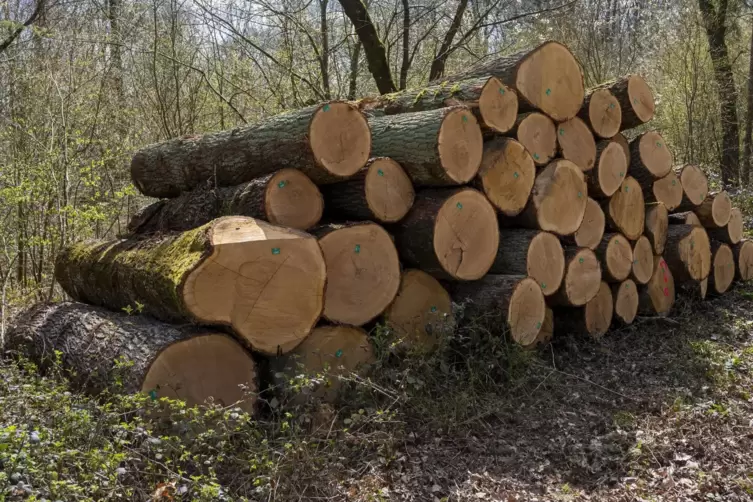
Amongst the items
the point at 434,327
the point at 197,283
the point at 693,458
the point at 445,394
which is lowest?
the point at 693,458

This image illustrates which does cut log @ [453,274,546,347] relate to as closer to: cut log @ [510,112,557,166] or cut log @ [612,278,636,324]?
cut log @ [510,112,557,166]

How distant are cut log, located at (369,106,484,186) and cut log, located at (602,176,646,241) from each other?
1.62 meters

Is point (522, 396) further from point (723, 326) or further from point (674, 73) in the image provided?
point (674, 73)

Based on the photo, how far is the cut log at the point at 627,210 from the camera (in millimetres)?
5027

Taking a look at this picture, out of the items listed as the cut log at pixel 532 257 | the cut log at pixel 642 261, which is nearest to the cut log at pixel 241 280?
the cut log at pixel 532 257

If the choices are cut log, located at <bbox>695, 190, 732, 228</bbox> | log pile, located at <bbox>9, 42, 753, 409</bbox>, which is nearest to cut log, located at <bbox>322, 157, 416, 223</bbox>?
log pile, located at <bbox>9, 42, 753, 409</bbox>

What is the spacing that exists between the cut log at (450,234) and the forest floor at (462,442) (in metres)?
0.56

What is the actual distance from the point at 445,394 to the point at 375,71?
18.9 feet

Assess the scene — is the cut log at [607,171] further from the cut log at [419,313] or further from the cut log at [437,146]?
the cut log at [419,313]

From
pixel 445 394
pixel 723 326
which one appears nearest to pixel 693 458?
pixel 445 394

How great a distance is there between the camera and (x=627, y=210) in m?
5.15

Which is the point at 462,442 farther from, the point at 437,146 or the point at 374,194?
the point at 437,146

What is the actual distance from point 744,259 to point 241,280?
18.3 feet

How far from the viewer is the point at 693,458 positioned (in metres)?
3.03
